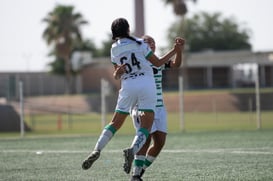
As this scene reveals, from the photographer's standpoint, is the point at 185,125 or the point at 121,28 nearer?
the point at 121,28

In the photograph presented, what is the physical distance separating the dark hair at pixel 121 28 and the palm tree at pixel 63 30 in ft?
219

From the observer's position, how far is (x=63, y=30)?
252ft

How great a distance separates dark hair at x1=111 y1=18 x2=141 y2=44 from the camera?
9781 millimetres

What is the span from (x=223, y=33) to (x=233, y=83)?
147 ft

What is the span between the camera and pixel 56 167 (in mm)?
12766

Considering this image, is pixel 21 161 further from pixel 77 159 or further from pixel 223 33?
pixel 223 33

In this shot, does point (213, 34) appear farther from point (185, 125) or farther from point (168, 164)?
point (168, 164)

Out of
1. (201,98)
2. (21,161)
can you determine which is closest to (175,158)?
(21,161)

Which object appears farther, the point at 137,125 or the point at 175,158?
the point at 175,158

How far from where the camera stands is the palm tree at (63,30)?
76.4 m

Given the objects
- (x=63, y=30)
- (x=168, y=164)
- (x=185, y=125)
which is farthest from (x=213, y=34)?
(x=168, y=164)

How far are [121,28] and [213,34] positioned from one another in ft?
392

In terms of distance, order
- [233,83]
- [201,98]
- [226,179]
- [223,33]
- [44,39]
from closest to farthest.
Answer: [226,179]
[201,98]
[44,39]
[233,83]
[223,33]

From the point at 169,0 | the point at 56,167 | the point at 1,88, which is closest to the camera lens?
the point at 56,167
